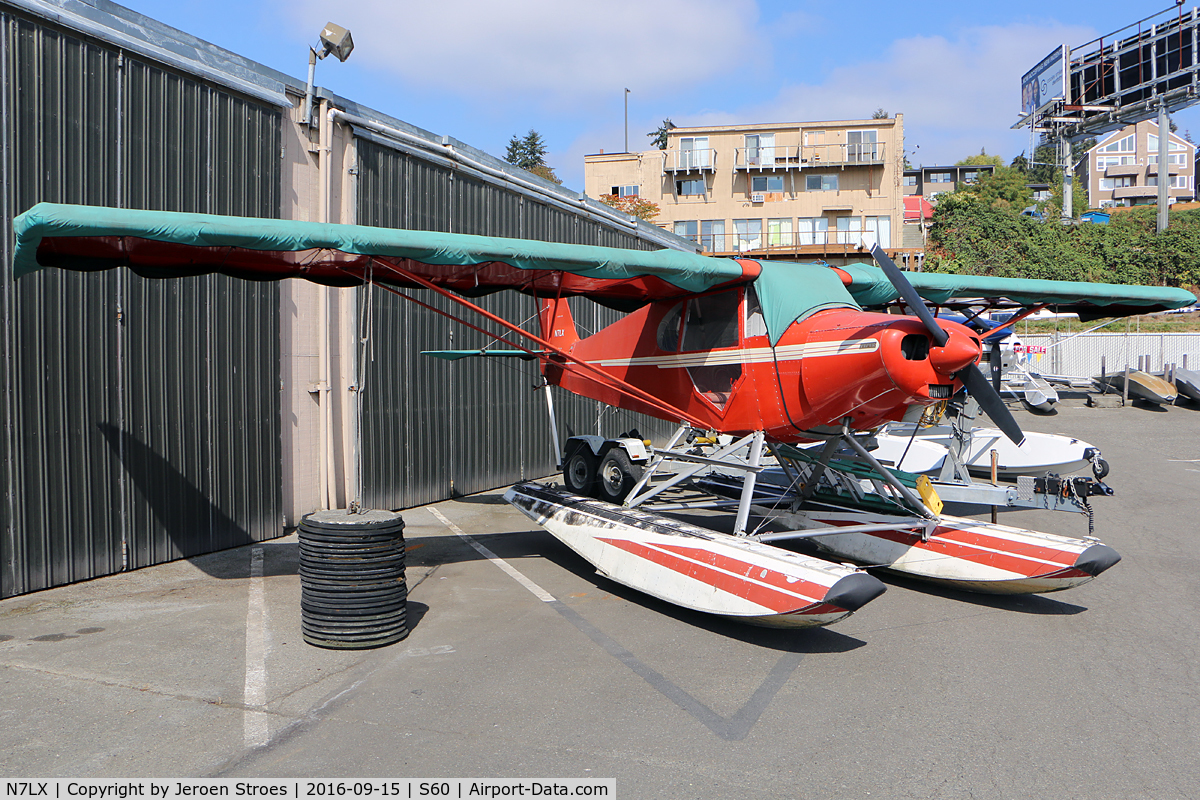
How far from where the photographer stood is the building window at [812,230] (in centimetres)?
4762

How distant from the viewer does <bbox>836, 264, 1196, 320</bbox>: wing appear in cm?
891

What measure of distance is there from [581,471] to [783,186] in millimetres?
41371

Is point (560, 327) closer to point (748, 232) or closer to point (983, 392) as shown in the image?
point (983, 392)

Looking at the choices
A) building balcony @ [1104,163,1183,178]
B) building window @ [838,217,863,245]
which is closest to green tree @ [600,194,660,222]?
building window @ [838,217,863,245]

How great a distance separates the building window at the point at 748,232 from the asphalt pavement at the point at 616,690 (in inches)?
1661

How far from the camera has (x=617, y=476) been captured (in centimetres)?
1045

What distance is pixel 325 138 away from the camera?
9.94 m

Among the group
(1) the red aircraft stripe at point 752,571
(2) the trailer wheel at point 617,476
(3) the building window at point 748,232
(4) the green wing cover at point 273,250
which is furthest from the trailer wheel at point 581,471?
(3) the building window at point 748,232

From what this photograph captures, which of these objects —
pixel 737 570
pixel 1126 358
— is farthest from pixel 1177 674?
pixel 1126 358

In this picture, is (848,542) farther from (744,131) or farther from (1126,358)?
(744,131)

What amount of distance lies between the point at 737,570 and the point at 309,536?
3224mm

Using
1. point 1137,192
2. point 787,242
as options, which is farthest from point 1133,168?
point 787,242

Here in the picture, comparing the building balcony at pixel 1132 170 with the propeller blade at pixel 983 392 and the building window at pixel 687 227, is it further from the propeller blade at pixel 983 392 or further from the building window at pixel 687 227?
the propeller blade at pixel 983 392

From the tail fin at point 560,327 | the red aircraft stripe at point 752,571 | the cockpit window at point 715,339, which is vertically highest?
the tail fin at point 560,327
